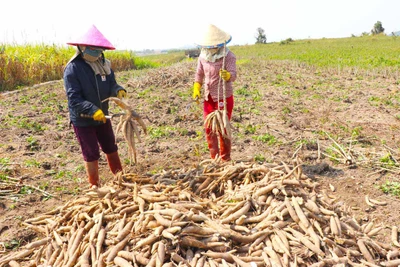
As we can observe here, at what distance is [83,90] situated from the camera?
3.18 metres

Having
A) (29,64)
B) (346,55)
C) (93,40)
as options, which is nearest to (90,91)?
(93,40)

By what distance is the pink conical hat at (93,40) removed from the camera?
3.03 metres

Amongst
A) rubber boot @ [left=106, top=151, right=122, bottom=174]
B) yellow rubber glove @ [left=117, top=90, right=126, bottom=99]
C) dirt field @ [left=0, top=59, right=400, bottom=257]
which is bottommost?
dirt field @ [left=0, top=59, right=400, bottom=257]

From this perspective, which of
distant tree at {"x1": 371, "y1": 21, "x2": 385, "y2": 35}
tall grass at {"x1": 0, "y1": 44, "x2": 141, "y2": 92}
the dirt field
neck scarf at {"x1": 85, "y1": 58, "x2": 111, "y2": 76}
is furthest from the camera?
distant tree at {"x1": 371, "y1": 21, "x2": 385, "y2": 35}

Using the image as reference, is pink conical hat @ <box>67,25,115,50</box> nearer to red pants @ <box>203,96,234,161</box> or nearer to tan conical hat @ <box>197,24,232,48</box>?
tan conical hat @ <box>197,24,232,48</box>

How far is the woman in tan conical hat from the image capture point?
371 centimetres

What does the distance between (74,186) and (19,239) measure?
3.46ft

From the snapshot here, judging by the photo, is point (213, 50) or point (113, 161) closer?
point (113, 161)

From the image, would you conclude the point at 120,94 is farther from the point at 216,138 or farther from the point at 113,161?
the point at 216,138

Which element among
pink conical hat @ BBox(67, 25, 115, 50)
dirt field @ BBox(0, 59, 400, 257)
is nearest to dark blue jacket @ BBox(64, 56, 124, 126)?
pink conical hat @ BBox(67, 25, 115, 50)

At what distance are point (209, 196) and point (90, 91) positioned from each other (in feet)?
5.18

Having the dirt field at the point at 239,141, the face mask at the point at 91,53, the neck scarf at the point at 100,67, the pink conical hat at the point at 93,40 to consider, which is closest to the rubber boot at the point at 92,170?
the dirt field at the point at 239,141

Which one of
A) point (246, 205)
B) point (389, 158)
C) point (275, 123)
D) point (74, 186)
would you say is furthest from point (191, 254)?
point (275, 123)

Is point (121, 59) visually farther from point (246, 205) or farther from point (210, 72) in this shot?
point (246, 205)
